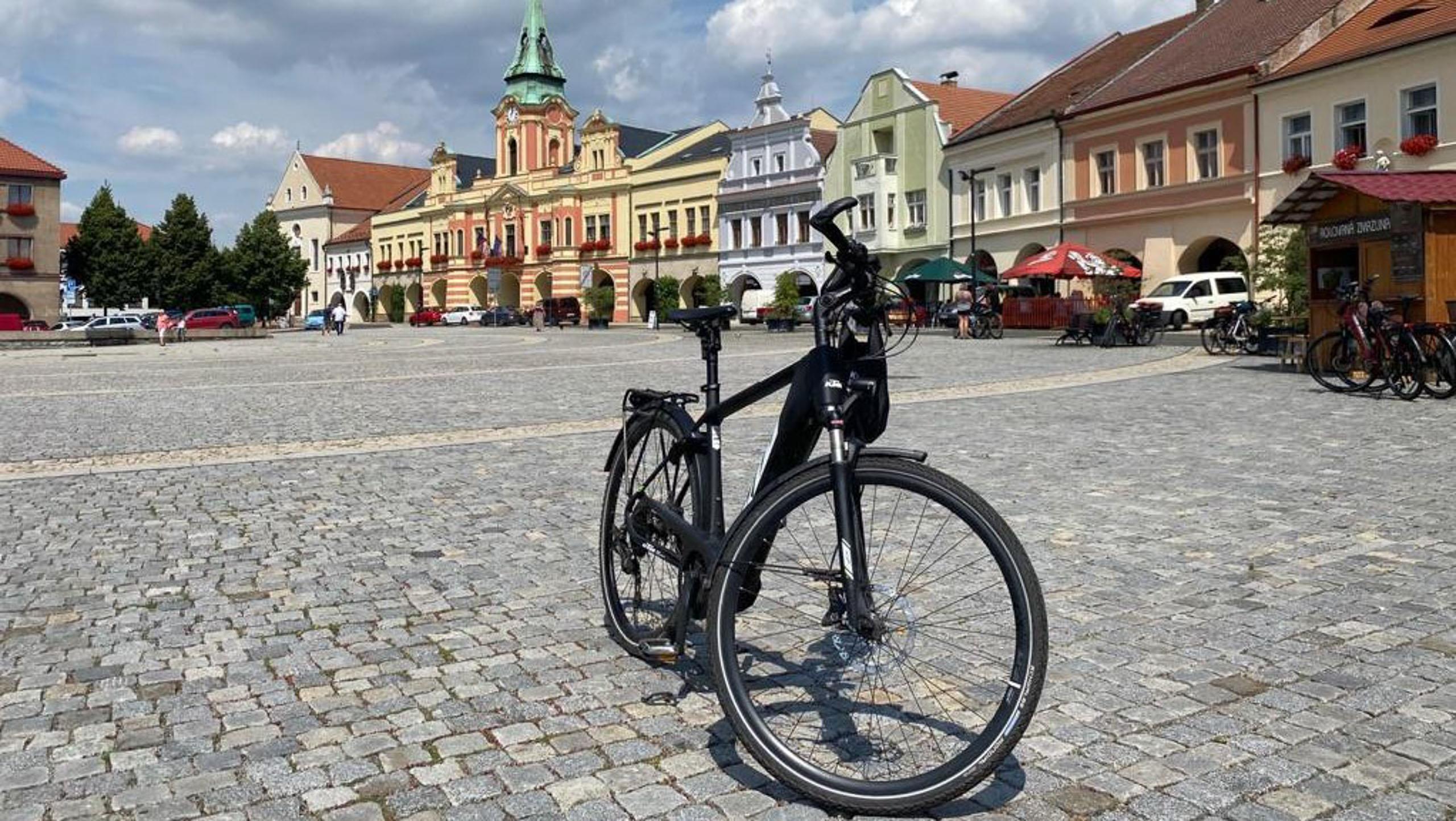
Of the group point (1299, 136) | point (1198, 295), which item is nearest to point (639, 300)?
point (1198, 295)

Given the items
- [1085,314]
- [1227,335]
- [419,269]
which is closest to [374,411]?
[1227,335]

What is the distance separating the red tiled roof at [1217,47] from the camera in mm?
35844

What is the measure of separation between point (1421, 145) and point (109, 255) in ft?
235

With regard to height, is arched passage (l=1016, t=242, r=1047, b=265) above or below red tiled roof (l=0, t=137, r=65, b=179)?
below

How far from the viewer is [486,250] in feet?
276

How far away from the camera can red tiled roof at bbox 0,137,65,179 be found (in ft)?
228

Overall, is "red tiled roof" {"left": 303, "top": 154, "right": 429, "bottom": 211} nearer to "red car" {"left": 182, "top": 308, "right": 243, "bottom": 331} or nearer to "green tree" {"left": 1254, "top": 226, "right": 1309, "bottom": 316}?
"red car" {"left": 182, "top": 308, "right": 243, "bottom": 331}

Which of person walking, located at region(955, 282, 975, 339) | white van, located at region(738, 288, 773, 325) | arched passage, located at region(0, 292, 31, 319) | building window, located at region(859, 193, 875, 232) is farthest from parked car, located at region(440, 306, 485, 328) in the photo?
person walking, located at region(955, 282, 975, 339)

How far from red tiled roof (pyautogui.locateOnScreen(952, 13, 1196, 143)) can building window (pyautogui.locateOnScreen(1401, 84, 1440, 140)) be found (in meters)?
12.6

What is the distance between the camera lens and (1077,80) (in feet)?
150

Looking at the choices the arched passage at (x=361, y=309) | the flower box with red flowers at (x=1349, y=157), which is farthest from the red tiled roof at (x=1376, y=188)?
the arched passage at (x=361, y=309)

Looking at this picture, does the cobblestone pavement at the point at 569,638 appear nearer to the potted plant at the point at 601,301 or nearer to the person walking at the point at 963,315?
the person walking at the point at 963,315

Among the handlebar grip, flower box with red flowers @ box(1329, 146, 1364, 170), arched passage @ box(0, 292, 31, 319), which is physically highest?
flower box with red flowers @ box(1329, 146, 1364, 170)

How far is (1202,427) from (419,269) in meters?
84.8
